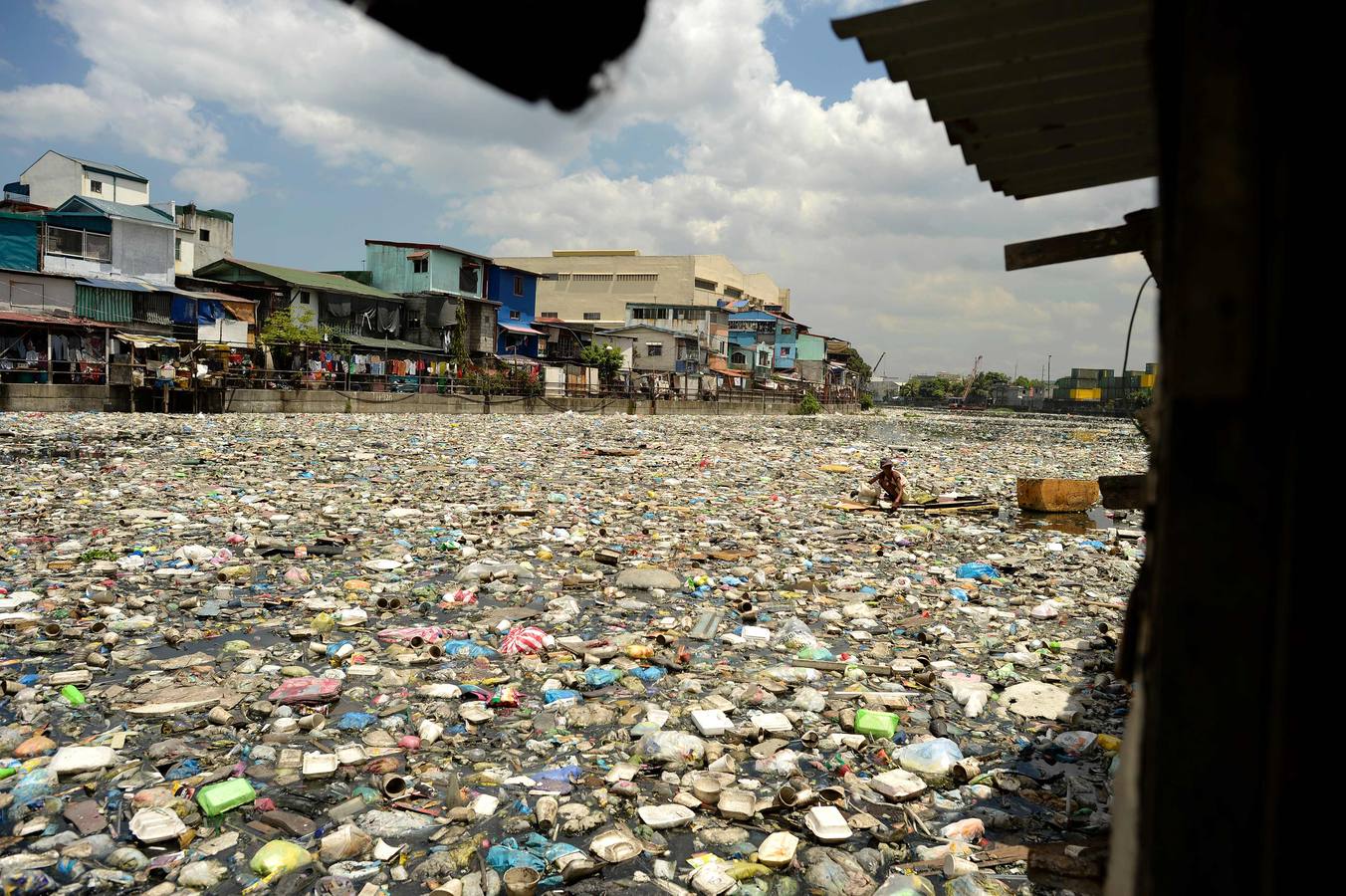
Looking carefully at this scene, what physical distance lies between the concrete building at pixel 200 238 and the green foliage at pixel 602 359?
15.4m

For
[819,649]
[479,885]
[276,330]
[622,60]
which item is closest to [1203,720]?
[622,60]

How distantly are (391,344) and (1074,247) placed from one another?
32415 millimetres

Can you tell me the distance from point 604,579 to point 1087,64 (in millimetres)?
4334

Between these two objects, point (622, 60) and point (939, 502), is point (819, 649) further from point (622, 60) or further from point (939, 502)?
point (939, 502)

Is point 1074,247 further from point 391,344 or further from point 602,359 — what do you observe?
point 602,359

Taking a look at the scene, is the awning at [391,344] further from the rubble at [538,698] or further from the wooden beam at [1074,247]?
the wooden beam at [1074,247]

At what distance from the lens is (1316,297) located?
0.77 m

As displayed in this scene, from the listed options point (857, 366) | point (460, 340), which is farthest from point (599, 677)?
point (857, 366)

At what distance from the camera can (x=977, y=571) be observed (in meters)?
5.97

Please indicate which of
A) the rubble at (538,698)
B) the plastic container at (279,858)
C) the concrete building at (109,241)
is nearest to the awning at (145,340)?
the concrete building at (109,241)

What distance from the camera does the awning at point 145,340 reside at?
24341 mm

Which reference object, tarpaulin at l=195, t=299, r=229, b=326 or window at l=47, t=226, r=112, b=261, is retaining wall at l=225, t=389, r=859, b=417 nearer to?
tarpaulin at l=195, t=299, r=229, b=326

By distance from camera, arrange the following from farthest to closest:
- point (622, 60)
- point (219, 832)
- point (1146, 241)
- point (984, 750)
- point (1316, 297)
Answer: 1. point (984, 750)
2. point (219, 832)
3. point (1146, 241)
4. point (622, 60)
5. point (1316, 297)

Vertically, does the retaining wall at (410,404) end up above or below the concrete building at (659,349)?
below
